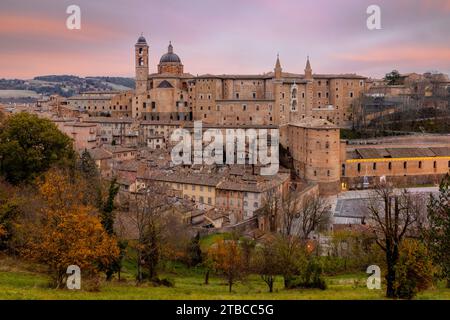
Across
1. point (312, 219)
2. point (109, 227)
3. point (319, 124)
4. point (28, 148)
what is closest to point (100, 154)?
point (28, 148)

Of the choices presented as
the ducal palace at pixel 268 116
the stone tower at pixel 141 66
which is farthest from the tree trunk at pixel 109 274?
A: the stone tower at pixel 141 66

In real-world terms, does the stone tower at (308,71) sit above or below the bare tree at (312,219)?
above

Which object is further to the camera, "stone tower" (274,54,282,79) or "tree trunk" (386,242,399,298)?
"stone tower" (274,54,282,79)

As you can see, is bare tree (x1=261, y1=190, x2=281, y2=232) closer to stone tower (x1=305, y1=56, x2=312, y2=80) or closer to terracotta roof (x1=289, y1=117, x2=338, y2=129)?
terracotta roof (x1=289, y1=117, x2=338, y2=129)

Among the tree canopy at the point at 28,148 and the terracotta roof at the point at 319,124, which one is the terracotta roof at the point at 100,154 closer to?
the tree canopy at the point at 28,148

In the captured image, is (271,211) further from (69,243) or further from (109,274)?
(69,243)

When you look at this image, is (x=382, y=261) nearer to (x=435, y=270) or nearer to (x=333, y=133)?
(x=435, y=270)

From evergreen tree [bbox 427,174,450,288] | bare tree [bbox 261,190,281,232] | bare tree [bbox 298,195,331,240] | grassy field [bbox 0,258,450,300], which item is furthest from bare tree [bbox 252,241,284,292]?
bare tree [bbox 261,190,281,232]
